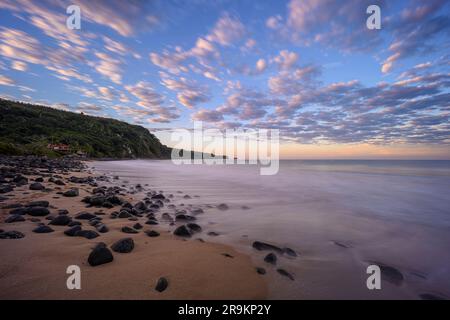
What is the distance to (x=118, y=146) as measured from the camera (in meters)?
85.9

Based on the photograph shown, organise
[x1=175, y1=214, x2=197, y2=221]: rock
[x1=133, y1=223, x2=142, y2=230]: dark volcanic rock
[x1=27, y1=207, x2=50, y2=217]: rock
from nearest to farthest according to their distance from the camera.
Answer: [x1=133, y1=223, x2=142, y2=230]: dark volcanic rock
[x1=27, y1=207, x2=50, y2=217]: rock
[x1=175, y1=214, x2=197, y2=221]: rock

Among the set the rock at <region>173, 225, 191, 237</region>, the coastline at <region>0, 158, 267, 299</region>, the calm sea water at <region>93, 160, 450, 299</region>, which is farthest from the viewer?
the rock at <region>173, 225, 191, 237</region>

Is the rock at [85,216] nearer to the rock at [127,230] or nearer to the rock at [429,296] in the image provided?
the rock at [127,230]

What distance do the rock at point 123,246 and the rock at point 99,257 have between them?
1.13 feet

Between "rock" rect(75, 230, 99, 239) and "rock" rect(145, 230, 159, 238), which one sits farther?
"rock" rect(145, 230, 159, 238)

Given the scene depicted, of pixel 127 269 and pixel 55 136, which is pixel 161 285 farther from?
pixel 55 136

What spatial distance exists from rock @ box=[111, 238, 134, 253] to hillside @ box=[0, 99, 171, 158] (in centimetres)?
3563

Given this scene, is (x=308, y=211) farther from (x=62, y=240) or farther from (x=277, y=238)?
(x=62, y=240)

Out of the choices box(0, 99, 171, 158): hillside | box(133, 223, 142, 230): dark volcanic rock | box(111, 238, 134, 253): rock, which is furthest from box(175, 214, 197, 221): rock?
box(0, 99, 171, 158): hillside

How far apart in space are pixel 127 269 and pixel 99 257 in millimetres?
407

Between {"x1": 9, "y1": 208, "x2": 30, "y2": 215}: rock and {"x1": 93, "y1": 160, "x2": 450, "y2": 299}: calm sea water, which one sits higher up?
{"x1": 9, "y1": 208, "x2": 30, "y2": 215}: rock

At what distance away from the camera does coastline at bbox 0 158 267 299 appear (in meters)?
2.16

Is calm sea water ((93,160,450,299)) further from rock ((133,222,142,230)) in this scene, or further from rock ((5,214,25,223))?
rock ((5,214,25,223))

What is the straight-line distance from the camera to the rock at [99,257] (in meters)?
2.66
